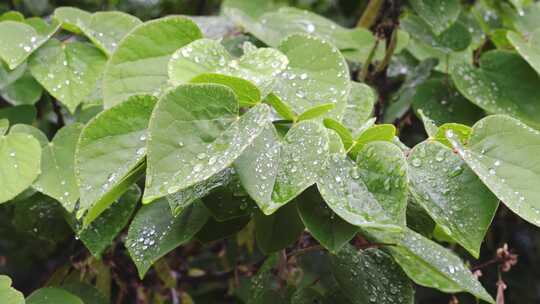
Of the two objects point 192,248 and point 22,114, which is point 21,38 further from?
point 192,248

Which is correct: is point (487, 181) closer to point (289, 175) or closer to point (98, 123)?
point (289, 175)

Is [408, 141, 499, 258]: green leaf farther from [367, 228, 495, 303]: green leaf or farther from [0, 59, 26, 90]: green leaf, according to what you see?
[0, 59, 26, 90]: green leaf

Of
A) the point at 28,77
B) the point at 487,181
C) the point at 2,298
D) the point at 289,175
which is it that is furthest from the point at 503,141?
the point at 28,77

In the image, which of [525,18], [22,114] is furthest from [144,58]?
[525,18]

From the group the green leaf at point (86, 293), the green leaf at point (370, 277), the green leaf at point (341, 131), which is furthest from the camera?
the green leaf at point (86, 293)

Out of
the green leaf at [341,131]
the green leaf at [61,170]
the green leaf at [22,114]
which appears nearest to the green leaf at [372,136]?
the green leaf at [341,131]

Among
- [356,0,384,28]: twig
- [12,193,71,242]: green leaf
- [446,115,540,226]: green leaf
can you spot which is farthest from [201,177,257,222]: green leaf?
[356,0,384,28]: twig

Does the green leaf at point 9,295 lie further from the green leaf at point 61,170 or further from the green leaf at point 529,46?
the green leaf at point 529,46
